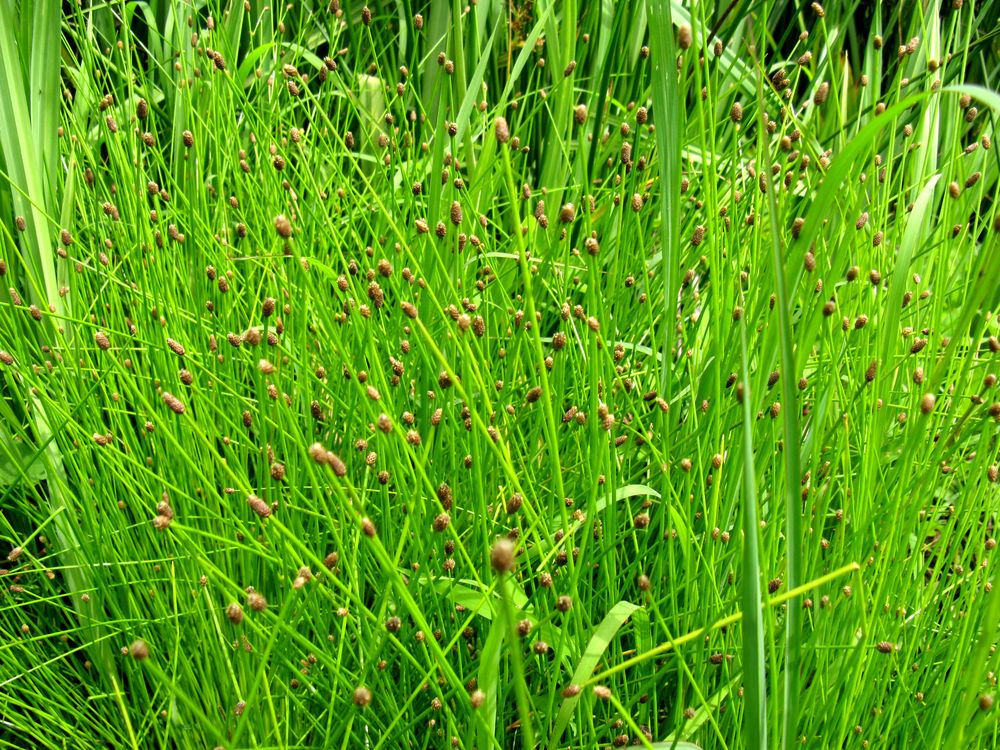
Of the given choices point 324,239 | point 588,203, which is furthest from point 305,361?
point 588,203

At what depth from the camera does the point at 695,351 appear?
5.47ft

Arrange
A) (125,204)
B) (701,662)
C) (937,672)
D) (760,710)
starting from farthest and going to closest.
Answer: (125,204), (937,672), (701,662), (760,710)

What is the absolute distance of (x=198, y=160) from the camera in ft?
5.74

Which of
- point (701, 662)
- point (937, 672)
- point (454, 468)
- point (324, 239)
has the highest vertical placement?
point (324, 239)

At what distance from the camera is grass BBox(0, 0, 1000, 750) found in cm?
107

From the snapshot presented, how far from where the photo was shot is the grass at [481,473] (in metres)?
1.07

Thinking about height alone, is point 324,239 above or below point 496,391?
above

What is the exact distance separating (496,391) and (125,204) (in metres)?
0.88

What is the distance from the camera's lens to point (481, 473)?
4.00 ft

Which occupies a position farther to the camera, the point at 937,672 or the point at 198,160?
the point at 198,160

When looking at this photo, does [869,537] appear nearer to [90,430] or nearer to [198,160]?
[90,430]

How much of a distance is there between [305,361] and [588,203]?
51 cm

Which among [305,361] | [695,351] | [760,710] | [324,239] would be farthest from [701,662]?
[324,239]

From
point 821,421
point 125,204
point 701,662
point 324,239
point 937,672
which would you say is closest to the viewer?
point 701,662
